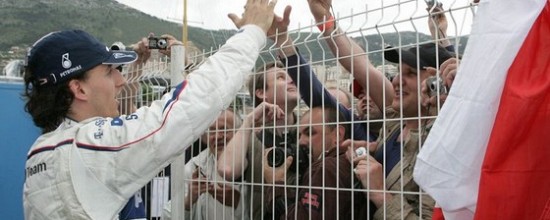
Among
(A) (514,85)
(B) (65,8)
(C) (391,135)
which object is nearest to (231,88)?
(C) (391,135)

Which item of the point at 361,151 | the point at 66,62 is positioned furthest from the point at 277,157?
the point at 66,62

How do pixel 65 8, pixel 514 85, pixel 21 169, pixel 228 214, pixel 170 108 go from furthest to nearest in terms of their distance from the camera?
pixel 65 8 → pixel 21 169 → pixel 228 214 → pixel 170 108 → pixel 514 85

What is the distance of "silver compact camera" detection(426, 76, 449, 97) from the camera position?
69.7 inches

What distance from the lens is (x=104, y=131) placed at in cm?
190

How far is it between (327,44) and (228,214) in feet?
3.29

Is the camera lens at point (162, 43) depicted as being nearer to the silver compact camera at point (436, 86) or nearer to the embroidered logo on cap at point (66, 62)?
the embroidered logo on cap at point (66, 62)

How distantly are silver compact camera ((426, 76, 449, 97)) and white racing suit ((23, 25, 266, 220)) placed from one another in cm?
63

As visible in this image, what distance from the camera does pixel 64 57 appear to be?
6.68ft

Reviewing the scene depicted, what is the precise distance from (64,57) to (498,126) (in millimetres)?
1444

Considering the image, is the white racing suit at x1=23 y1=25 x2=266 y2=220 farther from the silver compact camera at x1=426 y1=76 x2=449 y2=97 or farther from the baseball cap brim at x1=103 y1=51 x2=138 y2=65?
the silver compact camera at x1=426 y1=76 x2=449 y2=97

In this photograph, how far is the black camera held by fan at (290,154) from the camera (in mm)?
2348

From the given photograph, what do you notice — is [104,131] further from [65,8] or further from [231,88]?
[65,8]

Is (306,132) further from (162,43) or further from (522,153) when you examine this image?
(162,43)

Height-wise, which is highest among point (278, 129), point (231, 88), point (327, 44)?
point (327, 44)
